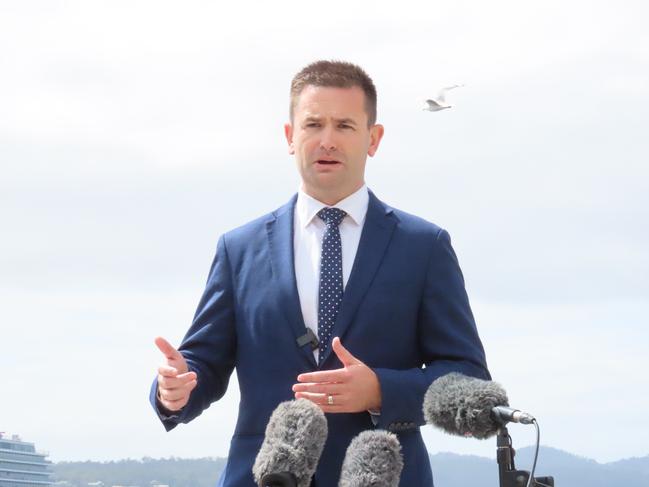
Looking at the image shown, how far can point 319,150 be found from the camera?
23.4 ft

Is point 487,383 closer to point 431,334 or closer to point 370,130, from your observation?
point 431,334

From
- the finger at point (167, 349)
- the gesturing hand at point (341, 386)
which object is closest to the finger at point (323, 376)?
the gesturing hand at point (341, 386)

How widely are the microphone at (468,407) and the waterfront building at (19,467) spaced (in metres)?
174

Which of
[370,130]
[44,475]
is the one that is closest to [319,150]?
[370,130]

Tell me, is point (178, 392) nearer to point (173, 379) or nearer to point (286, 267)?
point (173, 379)

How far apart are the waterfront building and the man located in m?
173

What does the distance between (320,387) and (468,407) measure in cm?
78

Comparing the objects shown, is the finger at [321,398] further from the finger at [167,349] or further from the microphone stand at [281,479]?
the finger at [167,349]

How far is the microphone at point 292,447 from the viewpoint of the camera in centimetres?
589

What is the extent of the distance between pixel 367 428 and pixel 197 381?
39.5 inches

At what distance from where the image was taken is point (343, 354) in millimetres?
6461

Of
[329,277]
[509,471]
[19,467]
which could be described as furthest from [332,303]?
[19,467]

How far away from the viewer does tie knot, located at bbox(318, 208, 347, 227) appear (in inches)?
289

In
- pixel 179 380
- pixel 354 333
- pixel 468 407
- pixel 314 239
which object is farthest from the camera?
pixel 314 239
